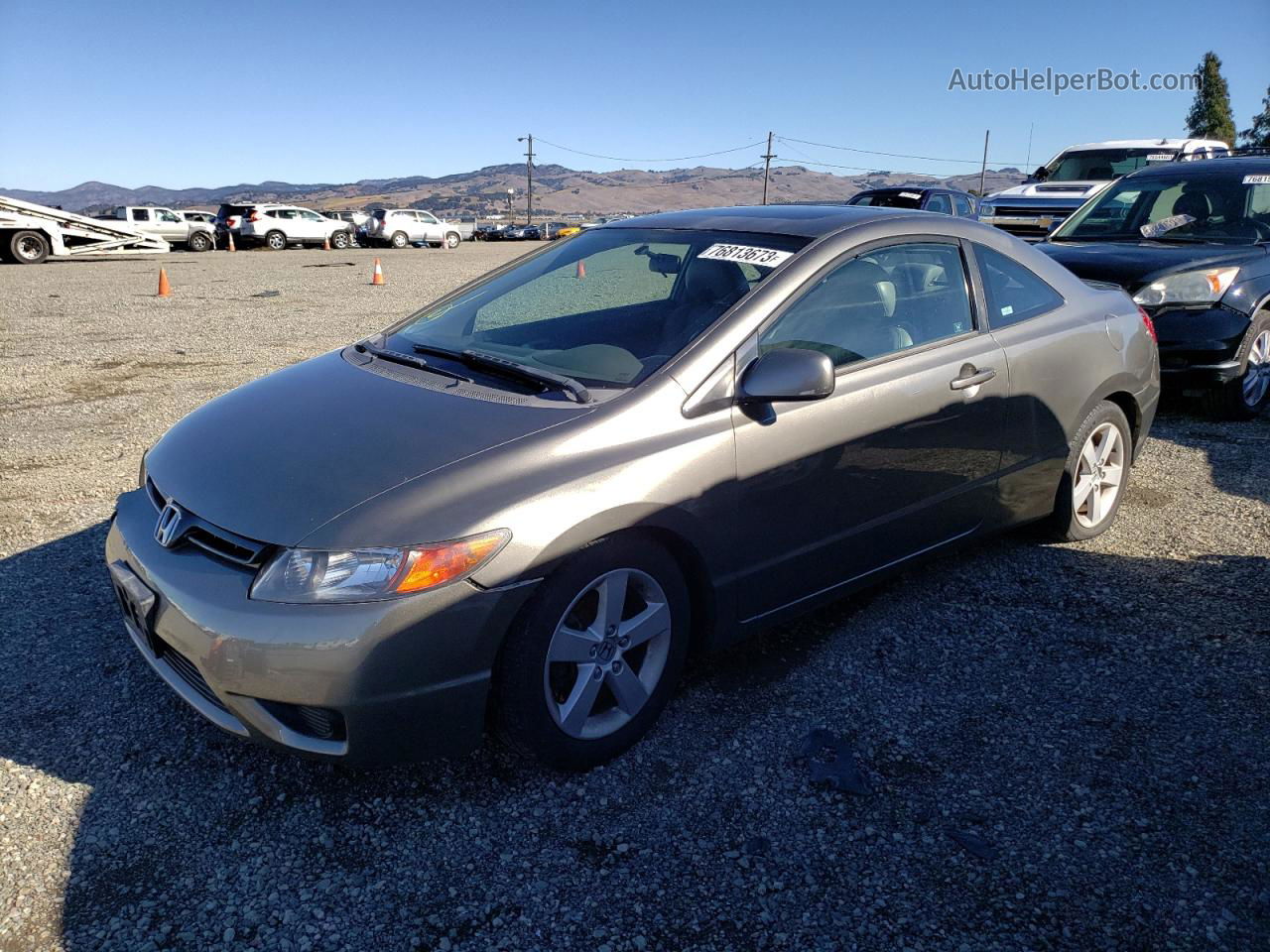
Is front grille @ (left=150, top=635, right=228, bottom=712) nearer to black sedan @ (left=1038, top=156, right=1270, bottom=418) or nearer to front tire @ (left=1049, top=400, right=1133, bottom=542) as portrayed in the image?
front tire @ (left=1049, top=400, right=1133, bottom=542)

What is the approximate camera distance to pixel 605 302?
3740 mm

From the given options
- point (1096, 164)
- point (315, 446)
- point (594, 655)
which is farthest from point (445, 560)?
point (1096, 164)

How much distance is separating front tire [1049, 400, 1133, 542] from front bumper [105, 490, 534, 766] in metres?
2.92

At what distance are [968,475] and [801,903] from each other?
76.7 inches

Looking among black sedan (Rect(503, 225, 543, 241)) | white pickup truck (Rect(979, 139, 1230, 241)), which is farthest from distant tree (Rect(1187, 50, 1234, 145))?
white pickup truck (Rect(979, 139, 1230, 241))

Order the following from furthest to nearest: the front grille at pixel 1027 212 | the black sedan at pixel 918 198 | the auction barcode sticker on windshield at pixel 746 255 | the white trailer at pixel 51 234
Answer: the white trailer at pixel 51 234 → the black sedan at pixel 918 198 → the front grille at pixel 1027 212 → the auction barcode sticker on windshield at pixel 746 255

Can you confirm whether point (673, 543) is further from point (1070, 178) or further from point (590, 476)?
point (1070, 178)

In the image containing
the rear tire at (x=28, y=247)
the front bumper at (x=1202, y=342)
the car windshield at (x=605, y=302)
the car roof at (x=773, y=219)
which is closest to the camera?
the car windshield at (x=605, y=302)

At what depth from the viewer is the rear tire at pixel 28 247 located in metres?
22.2

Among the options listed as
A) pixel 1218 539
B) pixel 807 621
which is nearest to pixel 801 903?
pixel 807 621

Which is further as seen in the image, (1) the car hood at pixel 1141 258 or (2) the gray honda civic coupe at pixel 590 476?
(1) the car hood at pixel 1141 258

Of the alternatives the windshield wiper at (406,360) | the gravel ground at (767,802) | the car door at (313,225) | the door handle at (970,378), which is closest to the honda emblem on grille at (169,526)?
the gravel ground at (767,802)

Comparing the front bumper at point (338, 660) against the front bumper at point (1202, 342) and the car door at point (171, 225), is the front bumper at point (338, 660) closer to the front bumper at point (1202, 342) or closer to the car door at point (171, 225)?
the front bumper at point (1202, 342)

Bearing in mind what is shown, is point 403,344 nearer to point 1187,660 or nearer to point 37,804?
point 37,804
